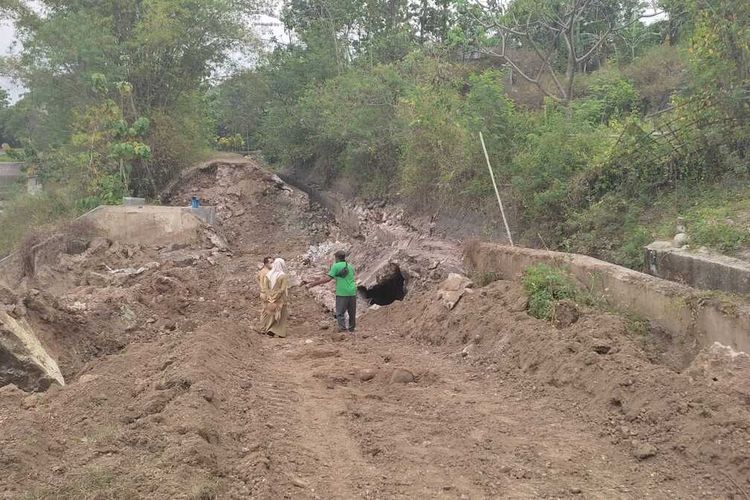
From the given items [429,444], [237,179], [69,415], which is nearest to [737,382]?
[429,444]

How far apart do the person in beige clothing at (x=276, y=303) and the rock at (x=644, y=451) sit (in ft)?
25.7

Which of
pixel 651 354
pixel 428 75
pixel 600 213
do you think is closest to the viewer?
pixel 651 354

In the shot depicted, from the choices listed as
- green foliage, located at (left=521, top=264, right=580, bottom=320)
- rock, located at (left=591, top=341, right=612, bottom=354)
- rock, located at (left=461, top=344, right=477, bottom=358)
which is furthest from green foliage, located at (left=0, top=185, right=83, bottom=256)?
rock, located at (left=591, top=341, right=612, bottom=354)

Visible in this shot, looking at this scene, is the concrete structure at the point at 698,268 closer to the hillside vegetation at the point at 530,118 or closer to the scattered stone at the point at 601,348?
the hillside vegetation at the point at 530,118

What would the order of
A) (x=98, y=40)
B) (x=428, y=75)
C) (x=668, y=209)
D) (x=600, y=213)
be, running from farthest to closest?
(x=98, y=40) → (x=428, y=75) → (x=600, y=213) → (x=668, y=209)

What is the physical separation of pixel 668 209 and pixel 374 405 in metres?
5.94

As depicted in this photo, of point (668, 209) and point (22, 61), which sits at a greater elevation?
point (22, 61)

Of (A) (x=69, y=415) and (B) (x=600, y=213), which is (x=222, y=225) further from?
(A) (x=69, y=415)

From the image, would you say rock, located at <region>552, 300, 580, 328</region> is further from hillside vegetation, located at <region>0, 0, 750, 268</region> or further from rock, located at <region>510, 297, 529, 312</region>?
hillside vegetation, located at <region>0, 0, 750, 268</region>

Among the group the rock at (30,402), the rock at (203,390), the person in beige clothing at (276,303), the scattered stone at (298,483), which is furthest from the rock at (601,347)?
the person in beige clothing at (276,303)

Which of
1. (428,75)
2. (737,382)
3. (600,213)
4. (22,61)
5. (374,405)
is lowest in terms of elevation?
(374,405)

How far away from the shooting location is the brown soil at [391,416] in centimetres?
484

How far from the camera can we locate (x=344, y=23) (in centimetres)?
3111

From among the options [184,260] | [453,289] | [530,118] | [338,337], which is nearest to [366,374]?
[338,337]
